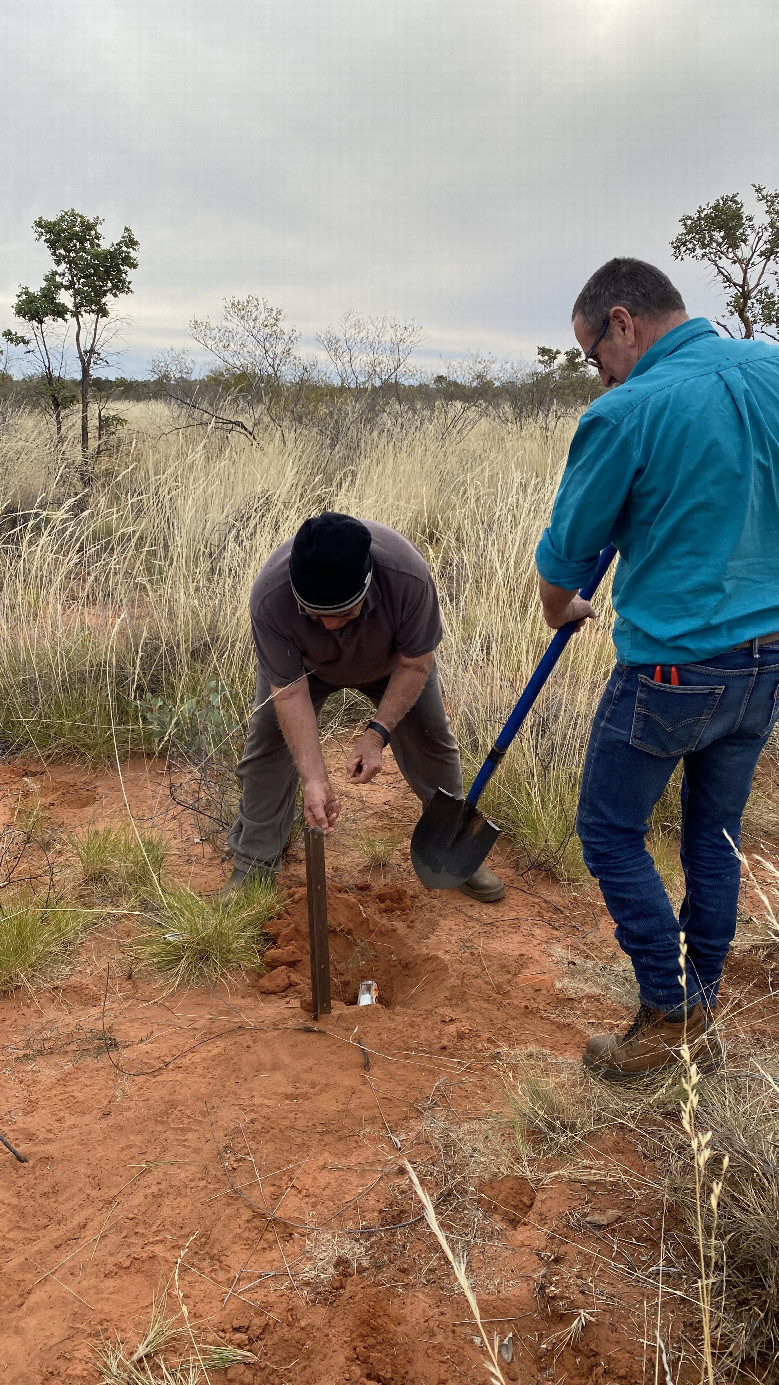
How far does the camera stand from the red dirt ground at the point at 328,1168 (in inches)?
73.1

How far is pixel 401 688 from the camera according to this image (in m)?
→ 3.27

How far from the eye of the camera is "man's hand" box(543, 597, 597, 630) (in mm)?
2406

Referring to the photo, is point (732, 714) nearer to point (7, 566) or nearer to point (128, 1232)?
point (128, 1232)

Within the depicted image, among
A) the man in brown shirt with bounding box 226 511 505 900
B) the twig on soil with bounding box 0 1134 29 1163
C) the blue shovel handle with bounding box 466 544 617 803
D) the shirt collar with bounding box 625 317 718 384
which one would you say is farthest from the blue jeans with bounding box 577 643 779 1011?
the twig on soil with bounding box 0 1134 29 1163

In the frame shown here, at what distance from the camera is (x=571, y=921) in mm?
3527

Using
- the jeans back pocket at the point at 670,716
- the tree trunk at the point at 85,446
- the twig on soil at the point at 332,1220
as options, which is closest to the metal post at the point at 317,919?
the twig on soil at the point at 332,1220

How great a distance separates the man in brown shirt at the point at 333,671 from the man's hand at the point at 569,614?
622 mm

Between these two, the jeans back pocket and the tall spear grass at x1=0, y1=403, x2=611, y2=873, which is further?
the tall spear grass at x1=0, y1=403, x2=611, y2=873

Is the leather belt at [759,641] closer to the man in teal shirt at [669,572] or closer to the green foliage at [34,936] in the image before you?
the man in teal shirt at [669,572]

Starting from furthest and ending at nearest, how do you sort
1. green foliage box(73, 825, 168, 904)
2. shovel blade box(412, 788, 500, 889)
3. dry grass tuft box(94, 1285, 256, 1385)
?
green foliage box(73, 825, 168, 904), shovel blade box(412, 788, 500, 889), dry grass tuft box(94, 1285, 256, 1385)

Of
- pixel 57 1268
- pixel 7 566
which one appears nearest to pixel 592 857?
pixel 57 1268

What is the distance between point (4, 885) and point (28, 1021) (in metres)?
0.77

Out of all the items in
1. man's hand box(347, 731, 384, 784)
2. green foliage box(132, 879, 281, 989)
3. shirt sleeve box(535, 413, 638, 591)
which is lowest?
green foliage box(132, 879, 281, 989)

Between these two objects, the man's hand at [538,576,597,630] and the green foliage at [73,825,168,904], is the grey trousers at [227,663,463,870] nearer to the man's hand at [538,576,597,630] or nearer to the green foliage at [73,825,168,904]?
the green foliage at [73,825,168,904]
